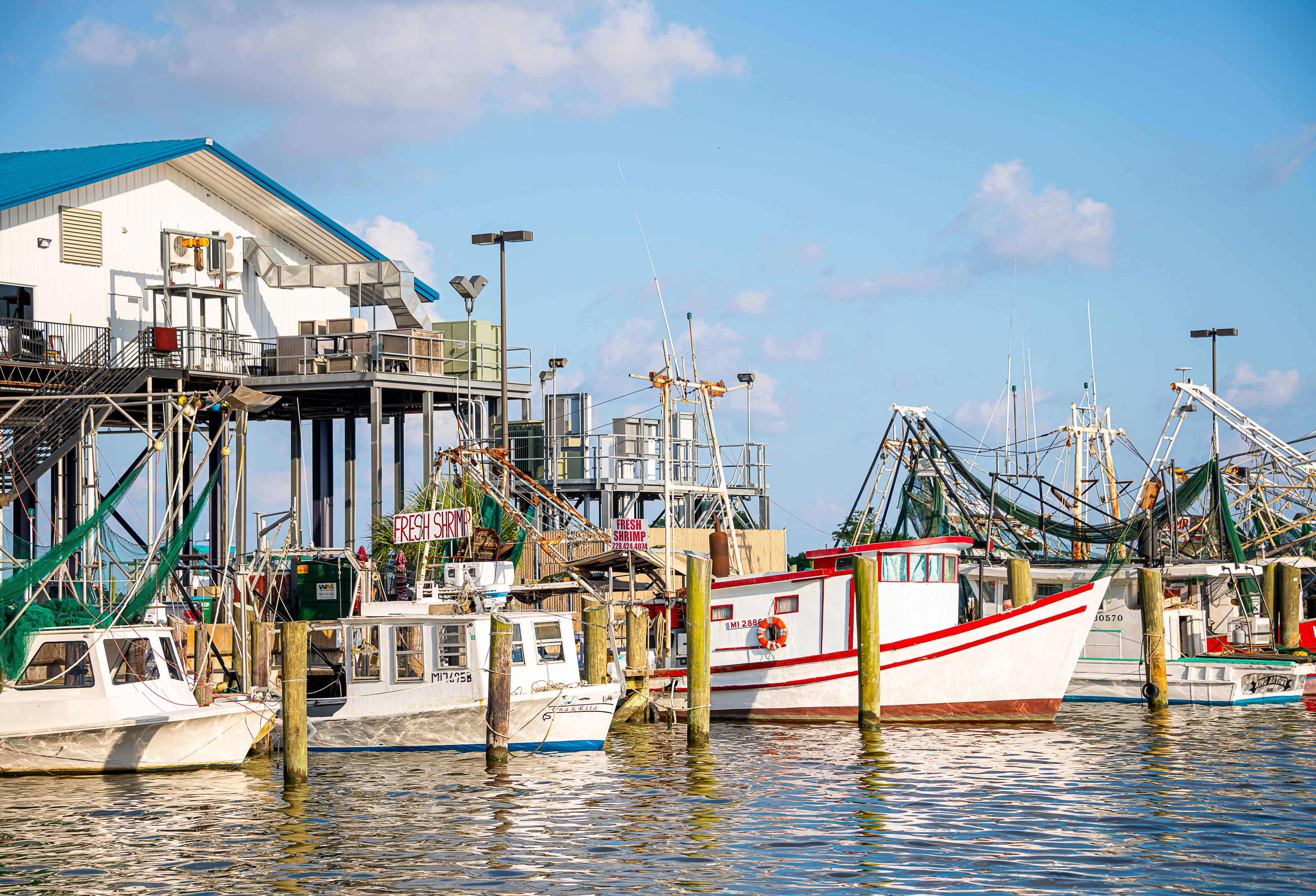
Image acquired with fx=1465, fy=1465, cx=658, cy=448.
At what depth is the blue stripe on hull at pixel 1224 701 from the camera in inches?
1303

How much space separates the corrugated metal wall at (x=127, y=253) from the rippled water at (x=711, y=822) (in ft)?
60.0

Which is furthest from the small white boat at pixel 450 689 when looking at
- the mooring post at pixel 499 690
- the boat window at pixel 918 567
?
the boat window at pixel 918 567

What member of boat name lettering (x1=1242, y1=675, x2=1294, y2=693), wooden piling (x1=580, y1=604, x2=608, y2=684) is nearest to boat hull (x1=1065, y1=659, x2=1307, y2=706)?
boat name lettering (x1=1242, y1=675, x2=1294, y2=693)

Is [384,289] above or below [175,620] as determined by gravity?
above

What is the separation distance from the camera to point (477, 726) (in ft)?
83.7

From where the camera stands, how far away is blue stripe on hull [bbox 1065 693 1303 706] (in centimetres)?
3309

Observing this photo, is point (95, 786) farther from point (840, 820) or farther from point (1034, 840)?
point (1034, 840)

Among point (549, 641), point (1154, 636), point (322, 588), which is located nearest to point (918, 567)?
point (1154, 636)

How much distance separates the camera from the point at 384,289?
1673 inches

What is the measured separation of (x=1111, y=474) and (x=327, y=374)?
26118mm

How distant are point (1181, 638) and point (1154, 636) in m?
4.98

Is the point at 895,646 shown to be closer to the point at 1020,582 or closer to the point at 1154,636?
the point at 1020,582

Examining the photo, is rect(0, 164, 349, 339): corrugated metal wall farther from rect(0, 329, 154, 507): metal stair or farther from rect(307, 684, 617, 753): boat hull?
rect(307, 684, 617, 753): boat hull

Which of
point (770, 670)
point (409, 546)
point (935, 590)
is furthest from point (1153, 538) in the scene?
point (409, 546)
